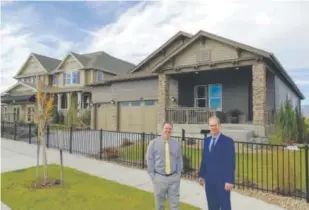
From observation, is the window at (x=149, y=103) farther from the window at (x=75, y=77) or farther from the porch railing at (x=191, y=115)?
the window at (x=75, y=77)

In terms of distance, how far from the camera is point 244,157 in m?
10.8

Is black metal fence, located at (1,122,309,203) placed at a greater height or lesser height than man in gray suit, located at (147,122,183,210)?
lesser

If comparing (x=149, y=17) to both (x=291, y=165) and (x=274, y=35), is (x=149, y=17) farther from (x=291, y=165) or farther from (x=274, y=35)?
(x=291, y=165)

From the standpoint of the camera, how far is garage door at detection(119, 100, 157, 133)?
69.3 feet

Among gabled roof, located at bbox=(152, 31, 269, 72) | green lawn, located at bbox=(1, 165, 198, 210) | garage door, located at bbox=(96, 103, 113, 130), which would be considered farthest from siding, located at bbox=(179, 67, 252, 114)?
Result: green lawn, located at bbox=(1, 165, 198, 210)

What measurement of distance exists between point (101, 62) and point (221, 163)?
1224 inches

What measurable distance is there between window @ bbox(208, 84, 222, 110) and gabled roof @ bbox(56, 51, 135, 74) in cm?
1633

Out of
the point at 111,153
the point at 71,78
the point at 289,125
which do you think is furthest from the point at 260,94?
the point at 71,78

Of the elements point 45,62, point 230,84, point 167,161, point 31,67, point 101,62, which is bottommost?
point 167,161

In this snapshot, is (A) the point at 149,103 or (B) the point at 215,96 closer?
(B) the point at 215,96

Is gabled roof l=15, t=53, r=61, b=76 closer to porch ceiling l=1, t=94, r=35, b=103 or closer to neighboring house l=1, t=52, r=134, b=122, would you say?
neighboring house l=1, t=52, r=134, b=122

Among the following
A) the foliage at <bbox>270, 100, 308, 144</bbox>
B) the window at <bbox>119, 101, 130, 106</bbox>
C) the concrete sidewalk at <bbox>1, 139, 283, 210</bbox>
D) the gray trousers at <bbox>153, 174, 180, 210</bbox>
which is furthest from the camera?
the window at <bbox>119, 101, 130, 106</bbox>

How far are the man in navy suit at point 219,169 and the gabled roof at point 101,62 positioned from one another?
28853mm

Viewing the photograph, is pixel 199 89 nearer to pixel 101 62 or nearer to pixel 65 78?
pixel 101 62
